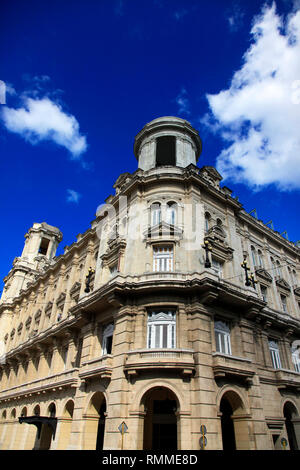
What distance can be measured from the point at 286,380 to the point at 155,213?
16282 millimetres

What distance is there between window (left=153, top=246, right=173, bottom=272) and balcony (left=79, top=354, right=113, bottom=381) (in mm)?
6981

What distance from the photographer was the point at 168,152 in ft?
101

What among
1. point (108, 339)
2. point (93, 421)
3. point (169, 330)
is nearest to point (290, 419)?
point (169, 330)

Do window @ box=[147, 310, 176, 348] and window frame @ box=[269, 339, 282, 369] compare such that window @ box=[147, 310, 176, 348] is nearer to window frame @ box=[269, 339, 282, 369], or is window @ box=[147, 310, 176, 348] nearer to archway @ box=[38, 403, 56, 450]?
window frame @ box=[269, 339, 282, 369]

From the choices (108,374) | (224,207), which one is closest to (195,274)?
(108,374)

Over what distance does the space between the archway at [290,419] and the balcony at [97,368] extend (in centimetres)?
1476

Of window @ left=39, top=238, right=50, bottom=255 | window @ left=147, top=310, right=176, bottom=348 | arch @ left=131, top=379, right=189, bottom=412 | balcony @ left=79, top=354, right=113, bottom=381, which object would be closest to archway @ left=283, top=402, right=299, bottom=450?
arch @ left=131, top=379, right=189, bottom=412

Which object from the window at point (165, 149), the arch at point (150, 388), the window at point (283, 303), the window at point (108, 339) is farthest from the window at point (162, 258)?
the window at point (283, 303)

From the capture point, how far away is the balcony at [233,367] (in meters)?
18.3

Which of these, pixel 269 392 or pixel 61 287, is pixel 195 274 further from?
pixel 61 287

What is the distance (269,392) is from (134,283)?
42.4 feet

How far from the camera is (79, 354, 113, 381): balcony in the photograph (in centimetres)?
1933

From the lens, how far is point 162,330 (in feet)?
64.7

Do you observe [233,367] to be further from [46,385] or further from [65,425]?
[46,385]
